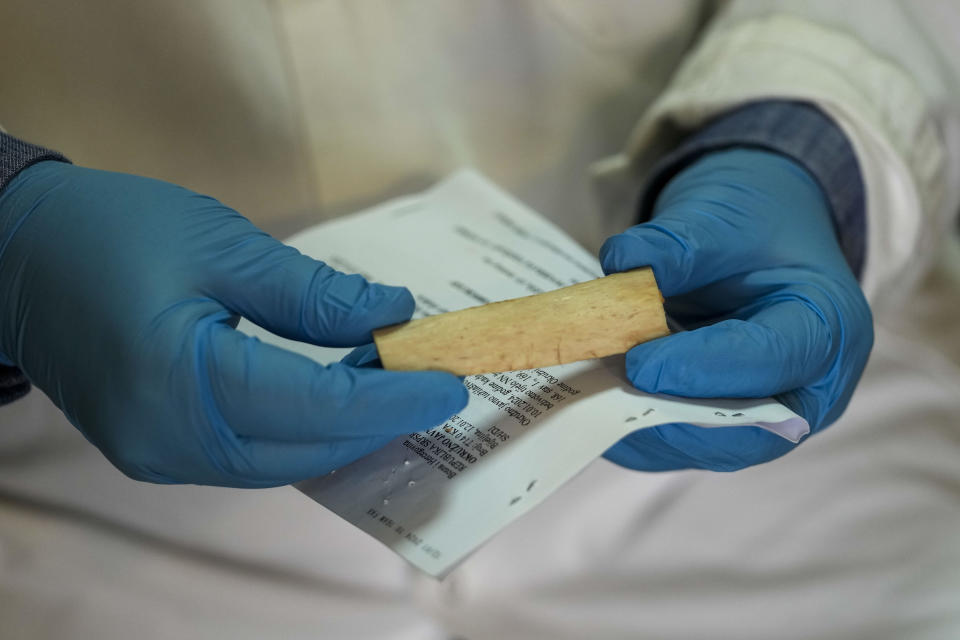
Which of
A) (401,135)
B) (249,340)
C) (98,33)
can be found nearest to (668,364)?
(249,340)

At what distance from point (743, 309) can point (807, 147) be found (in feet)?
0.58

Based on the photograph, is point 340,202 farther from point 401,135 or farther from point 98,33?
point 98,33

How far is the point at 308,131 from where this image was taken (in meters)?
0.63

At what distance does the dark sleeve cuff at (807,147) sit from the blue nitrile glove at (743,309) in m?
0.03

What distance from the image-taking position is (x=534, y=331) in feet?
1.35

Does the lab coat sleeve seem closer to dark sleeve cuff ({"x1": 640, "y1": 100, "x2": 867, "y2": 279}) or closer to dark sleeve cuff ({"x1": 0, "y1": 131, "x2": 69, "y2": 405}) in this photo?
dark sleeve cuff ({"x1": 640, "y1": 100, "x2": 867, "y2": 279})

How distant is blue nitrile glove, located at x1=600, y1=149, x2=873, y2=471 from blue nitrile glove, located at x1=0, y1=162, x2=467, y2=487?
139 millimetres

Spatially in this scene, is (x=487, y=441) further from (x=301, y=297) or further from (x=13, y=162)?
(x=13, y=162)

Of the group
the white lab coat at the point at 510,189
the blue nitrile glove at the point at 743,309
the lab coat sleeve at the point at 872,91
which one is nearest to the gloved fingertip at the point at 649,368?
the blue nitrile glove at the point at 743,309

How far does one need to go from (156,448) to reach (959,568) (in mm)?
558

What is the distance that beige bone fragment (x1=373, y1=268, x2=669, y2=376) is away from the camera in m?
0.41

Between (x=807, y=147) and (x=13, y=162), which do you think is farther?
(x=807, y=147)

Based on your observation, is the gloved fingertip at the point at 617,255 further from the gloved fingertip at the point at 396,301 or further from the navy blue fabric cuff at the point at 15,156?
the navy blue fabric cuff at the point at 15,156

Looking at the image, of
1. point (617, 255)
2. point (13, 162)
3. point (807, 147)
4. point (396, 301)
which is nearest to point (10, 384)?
point (13, 162)
